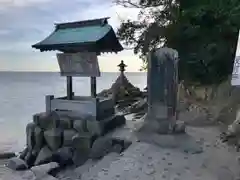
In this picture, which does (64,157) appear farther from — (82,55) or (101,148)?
(82,55)

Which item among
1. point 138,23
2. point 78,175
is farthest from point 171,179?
point 138,23

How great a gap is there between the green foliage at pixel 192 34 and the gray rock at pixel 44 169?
241 inches

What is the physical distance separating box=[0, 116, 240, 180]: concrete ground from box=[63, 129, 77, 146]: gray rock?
1.01 meters

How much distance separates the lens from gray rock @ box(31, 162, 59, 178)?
744cm

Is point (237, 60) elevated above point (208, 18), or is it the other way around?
point (208, 18)

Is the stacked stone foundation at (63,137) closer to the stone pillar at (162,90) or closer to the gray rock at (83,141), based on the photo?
the gray rock at (83,141)

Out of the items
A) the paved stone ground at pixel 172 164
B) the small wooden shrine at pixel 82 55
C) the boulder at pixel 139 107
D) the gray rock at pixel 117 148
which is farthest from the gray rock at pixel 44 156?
the boulder at pixel 139 107

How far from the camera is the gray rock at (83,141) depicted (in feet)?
27.2

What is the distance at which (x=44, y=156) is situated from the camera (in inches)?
349

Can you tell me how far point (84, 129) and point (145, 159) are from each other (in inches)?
104

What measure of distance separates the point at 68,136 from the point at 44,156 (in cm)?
92

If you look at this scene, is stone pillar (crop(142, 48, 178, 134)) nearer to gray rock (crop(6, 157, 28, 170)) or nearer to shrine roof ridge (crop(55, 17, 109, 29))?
shrine roof ridge (crop(55, 17, 109, 29))

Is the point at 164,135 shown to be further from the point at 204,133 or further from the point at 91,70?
the point at 91,70

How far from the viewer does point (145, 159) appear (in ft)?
21.9
